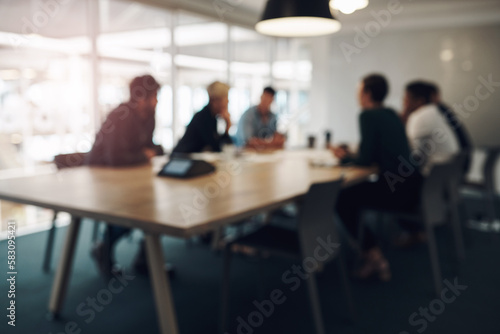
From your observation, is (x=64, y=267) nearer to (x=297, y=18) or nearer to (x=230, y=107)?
(x=297, y=18)

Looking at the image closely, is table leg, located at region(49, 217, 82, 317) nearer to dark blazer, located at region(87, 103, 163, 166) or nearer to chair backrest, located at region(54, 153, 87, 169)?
dark blazer, located at region(87, 103, 163, 166)

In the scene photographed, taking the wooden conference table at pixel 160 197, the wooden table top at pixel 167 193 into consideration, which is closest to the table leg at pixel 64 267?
the wooden conference table at pixel 160 197

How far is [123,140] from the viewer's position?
2951 mm

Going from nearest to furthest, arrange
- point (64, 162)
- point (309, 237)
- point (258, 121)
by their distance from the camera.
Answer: point (309, 237) < point (64, 162) < point (258, 121)

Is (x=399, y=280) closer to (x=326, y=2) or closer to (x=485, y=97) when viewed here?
(x=326, y=2)

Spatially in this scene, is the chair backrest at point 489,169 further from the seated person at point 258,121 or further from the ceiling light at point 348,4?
the seated person at point 258,121

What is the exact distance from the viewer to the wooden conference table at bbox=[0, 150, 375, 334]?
1633 mm

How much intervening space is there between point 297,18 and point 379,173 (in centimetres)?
123

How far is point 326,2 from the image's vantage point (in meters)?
2.69

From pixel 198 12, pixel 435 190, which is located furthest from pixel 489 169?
pixel 198 12

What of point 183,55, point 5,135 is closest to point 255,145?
point 5,135

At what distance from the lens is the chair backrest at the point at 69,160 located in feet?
9.87

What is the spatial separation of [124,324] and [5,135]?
2.72 m

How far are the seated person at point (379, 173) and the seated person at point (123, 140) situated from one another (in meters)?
1.50
